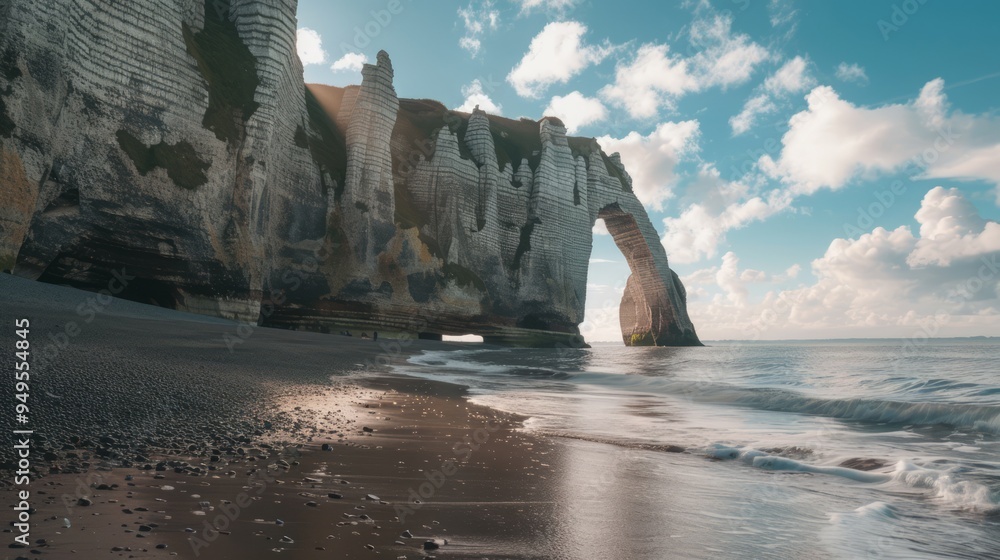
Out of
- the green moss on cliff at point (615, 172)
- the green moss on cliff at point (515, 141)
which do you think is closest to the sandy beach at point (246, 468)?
the green moss on cliff at point (515, 141)

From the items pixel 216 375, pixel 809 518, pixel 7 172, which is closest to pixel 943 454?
pixel 809 518

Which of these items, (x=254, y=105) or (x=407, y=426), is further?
(x=254, y=105)

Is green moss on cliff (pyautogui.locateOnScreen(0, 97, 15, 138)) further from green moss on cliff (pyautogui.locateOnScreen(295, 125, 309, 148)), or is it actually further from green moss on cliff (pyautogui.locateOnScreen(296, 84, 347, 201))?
green moss on cliff (pyautogui.locateOnScreen(296, 84, 347, 201))

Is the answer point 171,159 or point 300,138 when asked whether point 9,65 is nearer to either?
point 171,159

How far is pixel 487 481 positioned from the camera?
446 cm

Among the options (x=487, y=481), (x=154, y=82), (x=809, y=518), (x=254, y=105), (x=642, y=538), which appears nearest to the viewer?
(x=642, y=538)

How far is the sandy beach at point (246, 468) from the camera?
8.82ft

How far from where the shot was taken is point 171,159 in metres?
20.2

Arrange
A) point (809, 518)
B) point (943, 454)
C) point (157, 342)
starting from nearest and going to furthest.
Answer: point (809, 518)
point (943, 454)
point (157, 342)

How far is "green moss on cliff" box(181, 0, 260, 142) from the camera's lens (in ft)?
72.8

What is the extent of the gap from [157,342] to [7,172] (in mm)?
8502

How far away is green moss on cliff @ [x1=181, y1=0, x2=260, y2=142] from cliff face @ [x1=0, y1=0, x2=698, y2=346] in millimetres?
88

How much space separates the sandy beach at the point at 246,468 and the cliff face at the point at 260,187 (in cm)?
1040

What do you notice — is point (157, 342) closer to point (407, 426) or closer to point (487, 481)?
point (407, 426)
